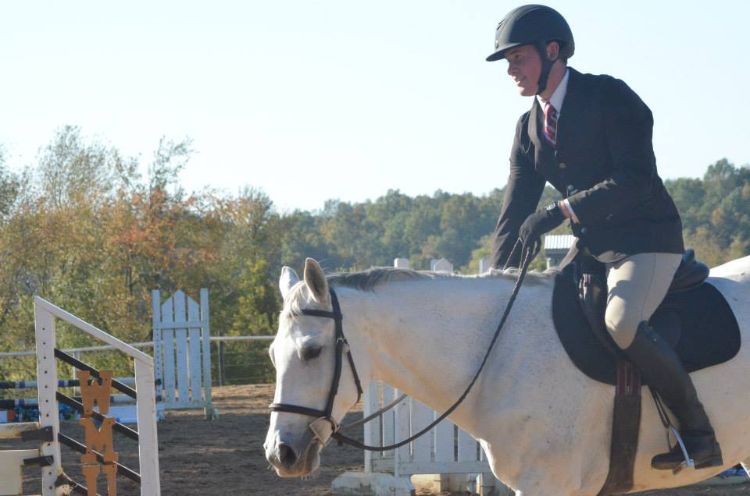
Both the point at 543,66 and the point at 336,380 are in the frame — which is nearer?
the point at 336,380

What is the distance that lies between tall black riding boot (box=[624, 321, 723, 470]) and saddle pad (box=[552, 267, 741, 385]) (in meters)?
0.12

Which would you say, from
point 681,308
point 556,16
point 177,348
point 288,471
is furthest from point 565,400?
point 177,348

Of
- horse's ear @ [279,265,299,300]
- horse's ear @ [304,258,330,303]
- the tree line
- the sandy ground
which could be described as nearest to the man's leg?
horse's ear @ [304,258,330,303]

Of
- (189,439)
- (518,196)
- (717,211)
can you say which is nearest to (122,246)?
(189,439)

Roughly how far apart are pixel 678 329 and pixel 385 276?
4.03 ft

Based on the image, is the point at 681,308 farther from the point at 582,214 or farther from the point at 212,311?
the point at 212,311

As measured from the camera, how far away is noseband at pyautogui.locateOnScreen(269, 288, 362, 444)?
3865 millimetres

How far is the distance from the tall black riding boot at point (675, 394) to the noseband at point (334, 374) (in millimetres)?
1119

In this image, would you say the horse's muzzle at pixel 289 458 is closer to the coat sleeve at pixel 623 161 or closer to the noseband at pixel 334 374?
the noseband at pixel 334 374

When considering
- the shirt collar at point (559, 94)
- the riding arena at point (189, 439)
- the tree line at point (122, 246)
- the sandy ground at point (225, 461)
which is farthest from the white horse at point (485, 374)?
the tree line at point (122, 246)

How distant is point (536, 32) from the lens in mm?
4312

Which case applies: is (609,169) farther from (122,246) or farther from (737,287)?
(122,246)

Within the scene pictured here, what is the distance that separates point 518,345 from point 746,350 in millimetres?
1010

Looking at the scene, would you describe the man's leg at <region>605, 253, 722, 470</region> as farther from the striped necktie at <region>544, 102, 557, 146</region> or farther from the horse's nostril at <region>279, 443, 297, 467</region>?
the horse's nostril at <region>279, 443, 297, 467</region>
